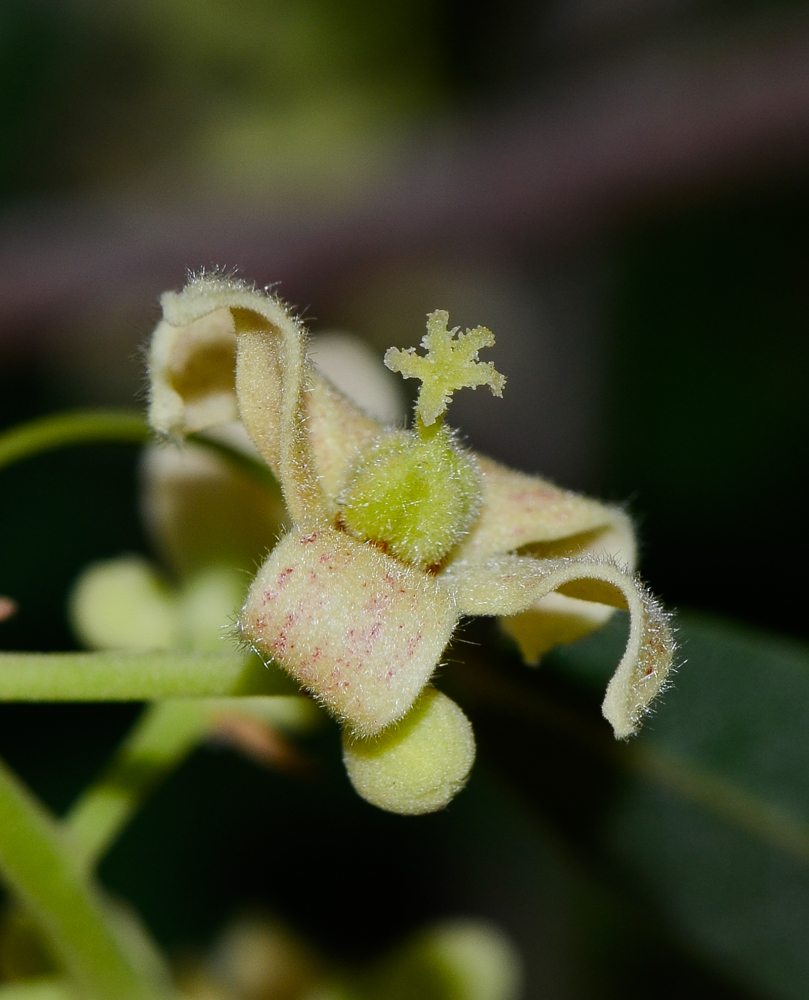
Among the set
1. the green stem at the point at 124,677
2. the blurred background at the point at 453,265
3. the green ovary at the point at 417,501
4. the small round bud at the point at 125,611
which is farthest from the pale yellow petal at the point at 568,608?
the blurred background at the point at 453,265

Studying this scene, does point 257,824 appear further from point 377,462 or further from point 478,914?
point 377,462

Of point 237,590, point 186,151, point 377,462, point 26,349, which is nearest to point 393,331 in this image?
point 186,151

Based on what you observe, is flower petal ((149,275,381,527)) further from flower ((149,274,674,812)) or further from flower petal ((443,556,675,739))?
flower petal ((443,556,675,739))

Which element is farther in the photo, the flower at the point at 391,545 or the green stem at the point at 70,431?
the green stem at the point at 70,431

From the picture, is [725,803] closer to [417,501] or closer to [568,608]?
[568,608]

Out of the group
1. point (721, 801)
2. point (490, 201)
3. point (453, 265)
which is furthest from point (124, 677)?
point (453, 265)

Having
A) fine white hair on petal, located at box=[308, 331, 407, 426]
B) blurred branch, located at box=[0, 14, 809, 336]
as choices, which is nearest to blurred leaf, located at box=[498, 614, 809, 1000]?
fine white hair on petal, located at box=[308, 331, 407, 426]

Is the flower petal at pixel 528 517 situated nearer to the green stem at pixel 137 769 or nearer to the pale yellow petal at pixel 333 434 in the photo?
the pale yellow petal at pixel 333 434
